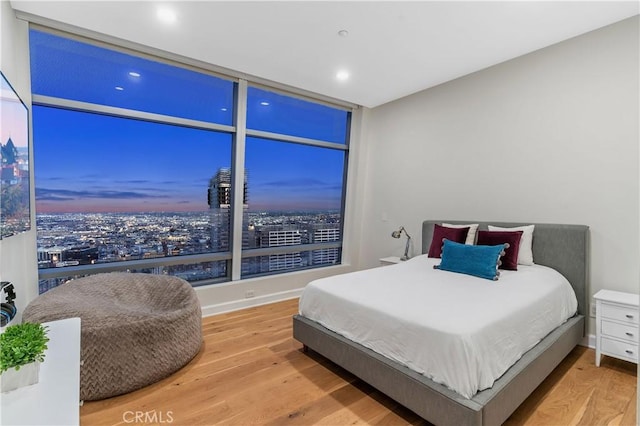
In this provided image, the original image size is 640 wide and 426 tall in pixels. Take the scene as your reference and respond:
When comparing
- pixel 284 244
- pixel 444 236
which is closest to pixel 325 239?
pixel 284 244

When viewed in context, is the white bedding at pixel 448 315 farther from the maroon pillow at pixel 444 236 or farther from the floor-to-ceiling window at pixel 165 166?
the floor-to-ceiling window at pixel 165 166

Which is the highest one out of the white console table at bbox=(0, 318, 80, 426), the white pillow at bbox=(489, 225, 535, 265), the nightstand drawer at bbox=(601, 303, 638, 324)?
the white pillow at bbox=(489, 225, 535, 265)

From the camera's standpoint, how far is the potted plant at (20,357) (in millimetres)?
1036

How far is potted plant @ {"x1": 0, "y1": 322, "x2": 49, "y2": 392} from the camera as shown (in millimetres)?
1036

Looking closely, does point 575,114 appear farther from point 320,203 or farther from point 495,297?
point 320,203

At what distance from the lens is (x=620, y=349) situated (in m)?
2.45

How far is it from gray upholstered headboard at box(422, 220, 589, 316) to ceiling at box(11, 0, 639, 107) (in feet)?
5.72

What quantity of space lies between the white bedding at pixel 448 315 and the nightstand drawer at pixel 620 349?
0.30 m

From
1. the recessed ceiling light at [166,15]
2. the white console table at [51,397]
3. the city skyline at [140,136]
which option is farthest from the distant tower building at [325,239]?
the white console table at [51,397]

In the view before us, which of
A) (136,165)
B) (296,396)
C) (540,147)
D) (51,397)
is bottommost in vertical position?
(296,396)

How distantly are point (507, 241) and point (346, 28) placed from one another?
242cm

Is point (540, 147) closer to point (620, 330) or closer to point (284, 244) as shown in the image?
point (620, 330)

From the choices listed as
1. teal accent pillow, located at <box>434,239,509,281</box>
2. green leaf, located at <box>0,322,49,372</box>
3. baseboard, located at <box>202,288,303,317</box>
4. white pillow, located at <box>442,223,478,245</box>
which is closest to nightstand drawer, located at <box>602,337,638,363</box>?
teal accent pillow, located at <box>434,239,509,281</box>

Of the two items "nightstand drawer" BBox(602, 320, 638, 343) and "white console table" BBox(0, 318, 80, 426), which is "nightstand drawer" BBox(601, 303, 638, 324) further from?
"white console table" BBox(0, 318, 80, 426)
